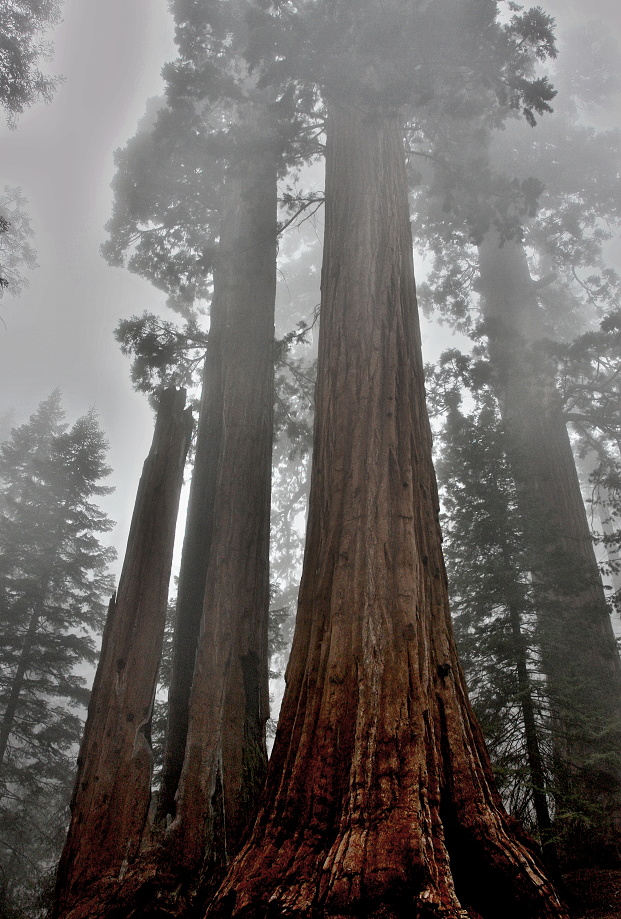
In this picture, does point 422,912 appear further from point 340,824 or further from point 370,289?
point 370,289

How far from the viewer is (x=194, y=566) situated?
625 centimetres

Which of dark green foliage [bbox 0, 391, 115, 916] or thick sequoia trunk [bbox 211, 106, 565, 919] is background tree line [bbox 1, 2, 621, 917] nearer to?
thick sequoia trunk [bbox 211, 106, 565, 919]

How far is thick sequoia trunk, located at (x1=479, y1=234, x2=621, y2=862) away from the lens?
5.21m

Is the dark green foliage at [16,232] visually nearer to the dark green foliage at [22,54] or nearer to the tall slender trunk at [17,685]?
the dark green foliage at [22,54]

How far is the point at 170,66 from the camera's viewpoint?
27.7ft

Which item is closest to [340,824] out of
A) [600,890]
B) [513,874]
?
[513,874]

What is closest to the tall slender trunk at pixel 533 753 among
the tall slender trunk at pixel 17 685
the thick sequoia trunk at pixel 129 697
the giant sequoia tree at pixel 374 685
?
the giant sequoia tree at pixel 374 685

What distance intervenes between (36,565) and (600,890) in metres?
11.6

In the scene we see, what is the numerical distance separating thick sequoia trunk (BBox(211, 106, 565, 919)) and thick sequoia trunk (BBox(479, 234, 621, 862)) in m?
2.81

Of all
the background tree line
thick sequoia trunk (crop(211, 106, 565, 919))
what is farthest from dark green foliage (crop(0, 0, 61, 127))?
thick sequoia trunk (crop(211, 106, 565, 919))

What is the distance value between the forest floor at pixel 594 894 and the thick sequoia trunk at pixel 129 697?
120 inches

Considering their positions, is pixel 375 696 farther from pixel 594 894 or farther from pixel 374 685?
pixel 594 894

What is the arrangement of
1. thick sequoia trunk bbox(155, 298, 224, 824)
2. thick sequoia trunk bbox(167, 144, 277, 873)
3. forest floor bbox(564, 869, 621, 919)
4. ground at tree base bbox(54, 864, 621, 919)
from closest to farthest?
ground at tree base bbox(54, 864, 621, 919) → forest floor bbox(564, 869, 621, 919) → thick sequoia trunk bbox(167, 144, 277, 873) → thick sequoia trunk bbox(155, 298, 224, 824)

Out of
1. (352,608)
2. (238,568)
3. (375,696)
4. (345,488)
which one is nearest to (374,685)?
(375,696)
